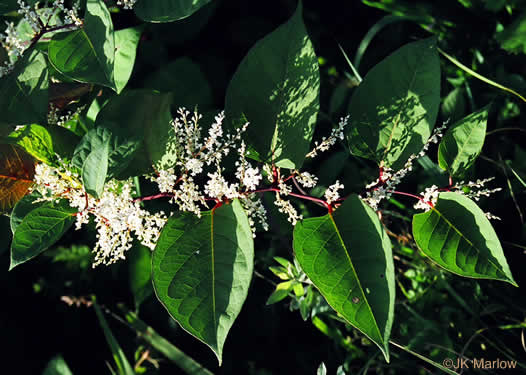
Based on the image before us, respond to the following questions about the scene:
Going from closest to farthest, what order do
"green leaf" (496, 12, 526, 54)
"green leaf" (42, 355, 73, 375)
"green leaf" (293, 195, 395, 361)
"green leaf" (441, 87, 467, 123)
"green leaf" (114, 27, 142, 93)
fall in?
"green leaf" (293, 195, 395, 361)
"green leaf" (114, 27, 142, 93)
"green leaf" (496, 12, 526, 54)
"green leaf" (441, 87, 467, 123)
"green leaf" (42, 355, 73, 375)

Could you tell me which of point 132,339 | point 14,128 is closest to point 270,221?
point 14,128

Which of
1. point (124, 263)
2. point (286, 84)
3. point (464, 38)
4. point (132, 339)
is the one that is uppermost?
point (286, 84)

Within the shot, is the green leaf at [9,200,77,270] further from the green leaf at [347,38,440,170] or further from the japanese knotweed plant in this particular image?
the green leaf at [347,38,440,170]

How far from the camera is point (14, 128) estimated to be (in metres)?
0.86

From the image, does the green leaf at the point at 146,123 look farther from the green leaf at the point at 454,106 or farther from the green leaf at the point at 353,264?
the green leaf at the point at 454,106

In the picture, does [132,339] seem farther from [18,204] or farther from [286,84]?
[286,84]

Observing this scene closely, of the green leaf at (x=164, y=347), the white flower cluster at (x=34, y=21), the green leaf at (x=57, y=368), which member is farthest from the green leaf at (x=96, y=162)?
the green leaf at (x=57, y=368)

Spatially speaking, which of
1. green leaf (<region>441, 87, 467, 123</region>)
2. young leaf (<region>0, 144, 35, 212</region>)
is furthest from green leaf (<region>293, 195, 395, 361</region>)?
green leaf (<region>441, 87, 467, 123</region>)

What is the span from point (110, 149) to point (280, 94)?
0.92 ft

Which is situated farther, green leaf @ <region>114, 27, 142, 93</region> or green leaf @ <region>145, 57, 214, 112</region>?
green leaf @ <region>145, 57, 214, 112</region>

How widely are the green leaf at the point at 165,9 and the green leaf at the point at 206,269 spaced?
0.32 meters

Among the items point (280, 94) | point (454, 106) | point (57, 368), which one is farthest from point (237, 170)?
point (57, 368)

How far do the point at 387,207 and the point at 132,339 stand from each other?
2.84ft

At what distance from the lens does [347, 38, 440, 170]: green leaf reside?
2.49ft
